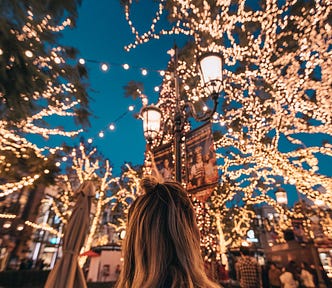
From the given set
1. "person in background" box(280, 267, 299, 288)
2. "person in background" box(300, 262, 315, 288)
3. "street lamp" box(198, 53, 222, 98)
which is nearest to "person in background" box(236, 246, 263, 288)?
"person in background" box(280, 267, 299, 288)

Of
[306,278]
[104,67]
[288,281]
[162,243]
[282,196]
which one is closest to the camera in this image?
[162,243]

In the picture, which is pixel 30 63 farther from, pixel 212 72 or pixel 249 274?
pixel 249 274

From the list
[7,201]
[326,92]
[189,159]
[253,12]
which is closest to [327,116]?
[326,92]

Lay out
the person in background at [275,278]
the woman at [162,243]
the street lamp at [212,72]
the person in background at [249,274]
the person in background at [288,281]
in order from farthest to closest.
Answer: the person in background at [249,274]
the person in background at [275,278]
the person in background at [288,281]
the street lamp at [212,72]
the woman at [162,243]

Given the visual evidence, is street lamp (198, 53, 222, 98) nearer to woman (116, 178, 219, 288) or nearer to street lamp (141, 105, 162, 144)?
street lamp (141, 105, 162, 144)

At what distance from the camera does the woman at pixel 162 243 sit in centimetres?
111

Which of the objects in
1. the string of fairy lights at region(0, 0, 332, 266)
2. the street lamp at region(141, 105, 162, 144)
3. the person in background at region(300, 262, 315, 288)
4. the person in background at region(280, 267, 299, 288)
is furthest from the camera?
the person in background at region(300, 262, 315, 288)

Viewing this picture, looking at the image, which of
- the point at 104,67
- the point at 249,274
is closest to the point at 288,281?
the point at 249,274

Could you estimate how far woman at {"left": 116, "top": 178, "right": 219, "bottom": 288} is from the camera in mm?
1106

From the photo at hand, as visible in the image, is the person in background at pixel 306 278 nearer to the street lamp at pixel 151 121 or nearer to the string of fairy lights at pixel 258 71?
the string of fairy lights at pixel 258 71

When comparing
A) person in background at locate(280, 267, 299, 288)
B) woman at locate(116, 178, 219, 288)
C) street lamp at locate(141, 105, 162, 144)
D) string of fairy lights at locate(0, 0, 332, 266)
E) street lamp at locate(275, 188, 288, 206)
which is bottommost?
person in background at locate(280, 267, 299, 288)

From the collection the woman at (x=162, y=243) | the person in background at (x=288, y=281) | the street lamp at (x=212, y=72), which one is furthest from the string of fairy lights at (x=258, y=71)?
the woman at (x=162, y=243)

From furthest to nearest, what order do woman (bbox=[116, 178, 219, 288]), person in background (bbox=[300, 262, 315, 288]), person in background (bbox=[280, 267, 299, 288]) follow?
1. person in background (bbox=[300, 262, 315, 288])
2. person in background (bbox=[280, 267, 299, 288])
3. woman (bbox=[116, 178, 219, 288])

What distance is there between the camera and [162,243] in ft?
4.06
